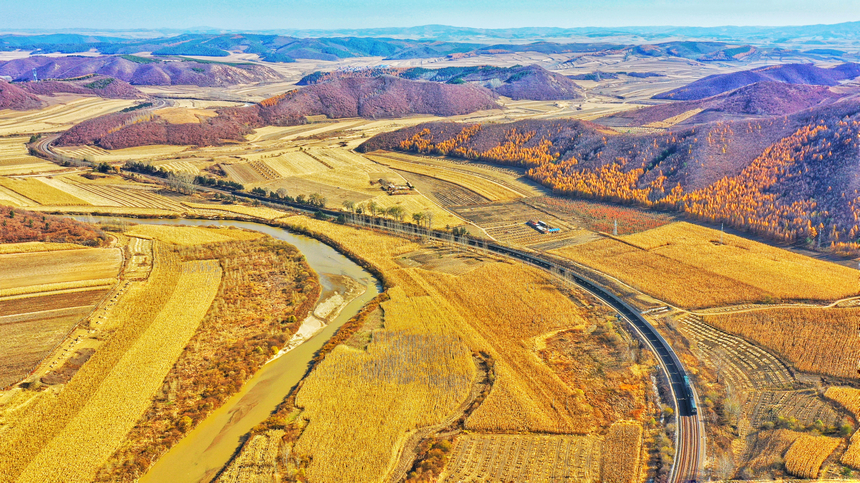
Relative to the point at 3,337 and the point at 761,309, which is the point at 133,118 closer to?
the point at 3,337

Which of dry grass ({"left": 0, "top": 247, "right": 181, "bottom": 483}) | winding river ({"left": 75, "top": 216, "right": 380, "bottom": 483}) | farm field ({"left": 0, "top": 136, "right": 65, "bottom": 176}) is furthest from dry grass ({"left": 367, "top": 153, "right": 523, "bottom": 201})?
farm field ({"left": 0, "top": 136, "right": 65, "bottom": 176})

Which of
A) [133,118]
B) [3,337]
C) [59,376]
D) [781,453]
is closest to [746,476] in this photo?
[781,453]

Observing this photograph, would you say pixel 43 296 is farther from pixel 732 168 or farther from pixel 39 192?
pixel 732 168

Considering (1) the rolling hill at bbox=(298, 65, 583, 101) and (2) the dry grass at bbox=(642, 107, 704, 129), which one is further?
(1) the rolling hill at bbox=(298, 65, 583, 101)

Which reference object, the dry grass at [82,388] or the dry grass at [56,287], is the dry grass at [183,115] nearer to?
the dry grass at [56,287]

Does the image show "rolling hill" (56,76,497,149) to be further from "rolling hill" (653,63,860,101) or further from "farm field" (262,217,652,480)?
"farm field" (262,217,652,480)

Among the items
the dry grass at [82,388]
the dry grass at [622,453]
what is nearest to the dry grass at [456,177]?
the dry grass at [82,388]
